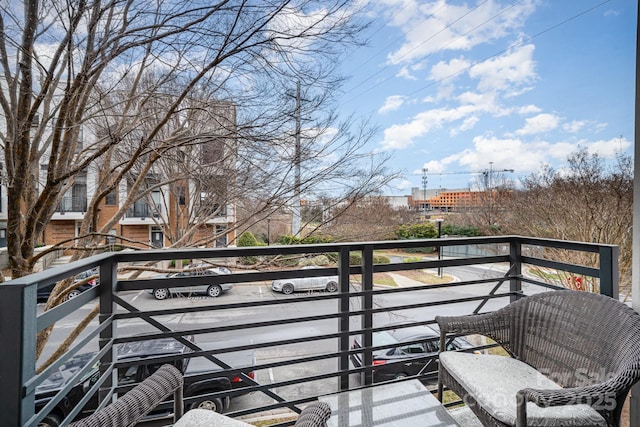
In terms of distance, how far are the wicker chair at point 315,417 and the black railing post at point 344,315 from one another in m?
0.87

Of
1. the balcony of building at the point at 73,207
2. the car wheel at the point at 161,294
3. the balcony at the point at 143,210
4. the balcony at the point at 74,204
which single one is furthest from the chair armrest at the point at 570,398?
the balcony at the point at 143,210

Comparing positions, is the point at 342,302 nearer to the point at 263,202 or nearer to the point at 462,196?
the point at 263,202

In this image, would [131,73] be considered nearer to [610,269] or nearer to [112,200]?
[112,200]

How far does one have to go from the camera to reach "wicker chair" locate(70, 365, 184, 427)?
3.08ft

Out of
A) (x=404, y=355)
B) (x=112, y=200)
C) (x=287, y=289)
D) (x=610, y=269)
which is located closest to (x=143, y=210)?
(x=112, y=200)

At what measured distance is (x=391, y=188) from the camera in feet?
16.2

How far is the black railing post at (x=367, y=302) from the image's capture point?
6.38 ft

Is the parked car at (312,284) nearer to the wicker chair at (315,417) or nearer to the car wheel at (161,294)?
the car wheel at (161,294)

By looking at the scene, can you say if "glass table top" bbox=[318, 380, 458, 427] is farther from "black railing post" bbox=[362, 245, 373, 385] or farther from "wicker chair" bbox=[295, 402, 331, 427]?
"wicker chair" bbox=[295, 402, 331, 427]

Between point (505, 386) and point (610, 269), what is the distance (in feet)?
3.40

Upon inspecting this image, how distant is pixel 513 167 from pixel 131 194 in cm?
611

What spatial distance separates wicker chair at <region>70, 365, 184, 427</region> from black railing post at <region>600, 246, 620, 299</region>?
2198mm

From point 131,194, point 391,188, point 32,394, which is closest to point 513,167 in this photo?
point 391,188

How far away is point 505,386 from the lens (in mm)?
1404
